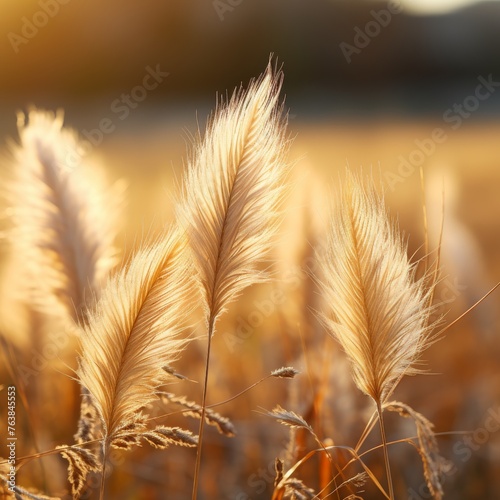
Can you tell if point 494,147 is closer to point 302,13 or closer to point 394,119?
point 394,119

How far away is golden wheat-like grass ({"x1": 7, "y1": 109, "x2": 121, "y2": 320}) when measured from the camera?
807mm

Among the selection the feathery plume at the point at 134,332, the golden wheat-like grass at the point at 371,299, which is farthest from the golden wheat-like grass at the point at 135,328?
the golden wheat-like grass at the point at 371,299

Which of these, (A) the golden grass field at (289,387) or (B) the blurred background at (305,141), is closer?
(A) the golden grass field at (289,387)

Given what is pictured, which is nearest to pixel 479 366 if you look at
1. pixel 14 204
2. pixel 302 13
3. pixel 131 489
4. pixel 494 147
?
pixel 131 489

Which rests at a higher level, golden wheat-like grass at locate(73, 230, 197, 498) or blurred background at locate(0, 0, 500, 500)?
blurred background at locate(0, 0, 500, 500)

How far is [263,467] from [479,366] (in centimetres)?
63

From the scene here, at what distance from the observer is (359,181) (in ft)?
1.95

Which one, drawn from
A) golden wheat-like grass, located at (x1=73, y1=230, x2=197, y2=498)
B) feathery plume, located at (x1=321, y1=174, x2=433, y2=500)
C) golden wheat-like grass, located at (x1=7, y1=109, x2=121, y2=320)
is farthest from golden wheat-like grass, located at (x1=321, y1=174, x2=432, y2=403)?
golden wheat-like grass, located at (x1=7, y1=109, x2=121, y2=320)

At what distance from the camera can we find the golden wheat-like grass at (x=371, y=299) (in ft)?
1.89

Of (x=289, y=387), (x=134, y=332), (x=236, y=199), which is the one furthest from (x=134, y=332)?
(x=289, y=387)

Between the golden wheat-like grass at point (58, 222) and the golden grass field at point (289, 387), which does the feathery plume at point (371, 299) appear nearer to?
the golden grass field at point (289, 387)

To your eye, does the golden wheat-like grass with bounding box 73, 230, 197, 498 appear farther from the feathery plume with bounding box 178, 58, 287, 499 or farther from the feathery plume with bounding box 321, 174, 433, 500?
Answer: the feathery plume with bounding box 321, 174, 433, 500

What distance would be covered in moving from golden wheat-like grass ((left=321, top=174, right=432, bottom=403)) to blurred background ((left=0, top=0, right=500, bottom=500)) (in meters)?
0.03

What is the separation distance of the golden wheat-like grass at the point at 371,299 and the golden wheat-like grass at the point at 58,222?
0.31m
